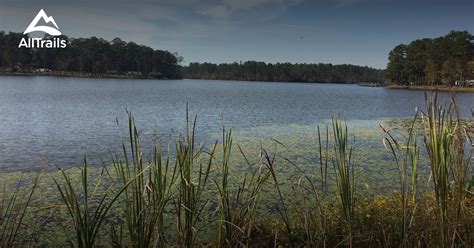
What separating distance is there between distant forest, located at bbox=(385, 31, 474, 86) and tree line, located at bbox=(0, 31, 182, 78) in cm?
9690

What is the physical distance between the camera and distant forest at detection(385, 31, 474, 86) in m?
87.5

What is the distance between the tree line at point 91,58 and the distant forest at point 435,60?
9690cm

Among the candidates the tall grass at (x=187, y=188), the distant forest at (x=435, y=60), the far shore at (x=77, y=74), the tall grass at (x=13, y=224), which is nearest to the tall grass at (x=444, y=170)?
the tall grass at (x=187, y=188)

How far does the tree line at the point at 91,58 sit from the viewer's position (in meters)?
119

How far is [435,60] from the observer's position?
101625 millimetres

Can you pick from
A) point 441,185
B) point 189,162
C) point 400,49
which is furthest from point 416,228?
point 400,49

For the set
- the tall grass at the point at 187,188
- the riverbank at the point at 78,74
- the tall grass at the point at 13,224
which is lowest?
the tall grass at the point at 13,224

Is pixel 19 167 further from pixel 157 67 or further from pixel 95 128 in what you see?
pixel 157 67

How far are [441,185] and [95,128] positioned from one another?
53.8ft

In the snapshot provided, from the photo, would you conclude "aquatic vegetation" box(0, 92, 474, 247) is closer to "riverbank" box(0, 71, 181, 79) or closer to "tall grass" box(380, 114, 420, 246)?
"tall grass" box(380, 114, 420, 246)

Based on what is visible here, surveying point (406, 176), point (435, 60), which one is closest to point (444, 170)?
point (406, 176)

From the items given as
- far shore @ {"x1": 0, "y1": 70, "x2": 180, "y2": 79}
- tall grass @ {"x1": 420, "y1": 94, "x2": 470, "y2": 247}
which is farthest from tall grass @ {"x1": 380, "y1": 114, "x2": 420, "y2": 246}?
far shore @ {"x1": 0, "y1": 70, "x2": 180, "y2": 79}

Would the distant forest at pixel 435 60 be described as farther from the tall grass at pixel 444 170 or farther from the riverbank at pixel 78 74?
the riverbank at pixel 78 74

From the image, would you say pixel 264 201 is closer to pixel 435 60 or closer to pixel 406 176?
pixel 406 176
